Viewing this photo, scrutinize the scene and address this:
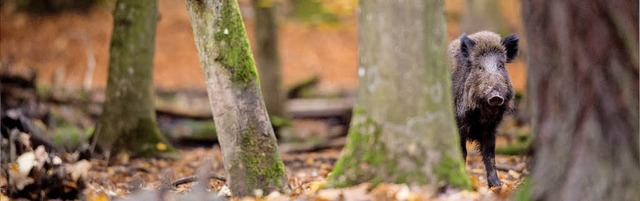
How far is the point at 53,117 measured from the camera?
15.0m

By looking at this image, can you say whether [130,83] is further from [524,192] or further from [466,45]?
[524,192]

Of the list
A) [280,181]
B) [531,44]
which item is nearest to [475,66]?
[280,181]

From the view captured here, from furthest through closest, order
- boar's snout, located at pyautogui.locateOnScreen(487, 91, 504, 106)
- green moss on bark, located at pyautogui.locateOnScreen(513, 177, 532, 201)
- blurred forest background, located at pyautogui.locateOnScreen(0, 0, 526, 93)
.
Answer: blurred forest background, located at pyautogui.locateOnScreen(0, 0, 526, 93) → boar's snout, located at pyautogui.locateOnScreen(487, 91, 504, 106) → green moss on bark, located at pyautogui.locateOnScreen(513, 177, 532, 201)

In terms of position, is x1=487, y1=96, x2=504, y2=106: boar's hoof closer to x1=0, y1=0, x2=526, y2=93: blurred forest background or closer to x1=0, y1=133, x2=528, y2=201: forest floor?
x1=0, y1=133, x2=528, y2=201: forest floor

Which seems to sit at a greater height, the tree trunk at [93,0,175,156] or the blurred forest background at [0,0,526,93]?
the blurred forest background at [0,0,526,93]

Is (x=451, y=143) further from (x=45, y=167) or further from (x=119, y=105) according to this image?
(x=119, y=105)

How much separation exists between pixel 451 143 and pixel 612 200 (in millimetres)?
1579

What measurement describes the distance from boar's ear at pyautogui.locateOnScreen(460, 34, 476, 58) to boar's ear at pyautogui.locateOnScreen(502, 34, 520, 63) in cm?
35

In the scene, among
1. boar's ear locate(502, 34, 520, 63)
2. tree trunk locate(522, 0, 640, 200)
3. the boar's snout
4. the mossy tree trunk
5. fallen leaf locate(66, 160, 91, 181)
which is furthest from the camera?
boar's ear locate(502, 34, 520, 63)

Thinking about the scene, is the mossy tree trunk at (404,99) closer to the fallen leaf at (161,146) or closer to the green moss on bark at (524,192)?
the green moss on bark at (524,192)

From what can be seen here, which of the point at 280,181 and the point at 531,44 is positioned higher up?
the point at 531,44

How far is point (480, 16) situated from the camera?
21.8 meters

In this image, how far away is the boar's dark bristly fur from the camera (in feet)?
31.5

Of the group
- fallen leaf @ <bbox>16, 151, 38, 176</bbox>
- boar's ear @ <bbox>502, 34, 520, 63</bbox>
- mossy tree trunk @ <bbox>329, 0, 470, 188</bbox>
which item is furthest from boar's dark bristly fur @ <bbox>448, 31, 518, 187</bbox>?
fallen leaf @ <bbox>16, 151, 38, 176</bbox>
